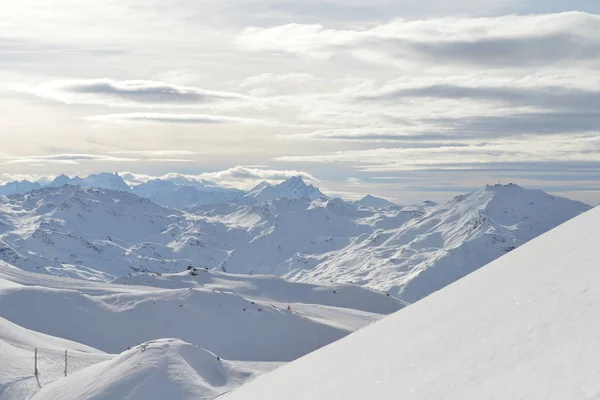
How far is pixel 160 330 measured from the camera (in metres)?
117

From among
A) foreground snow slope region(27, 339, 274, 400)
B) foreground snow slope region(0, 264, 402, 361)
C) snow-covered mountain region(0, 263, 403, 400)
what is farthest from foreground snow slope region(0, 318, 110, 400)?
foreground snow slope region(0, 264, 402, 361)

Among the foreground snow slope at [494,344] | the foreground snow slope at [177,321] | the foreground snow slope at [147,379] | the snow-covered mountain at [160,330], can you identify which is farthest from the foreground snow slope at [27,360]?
the foreground snow slope at [494,344]

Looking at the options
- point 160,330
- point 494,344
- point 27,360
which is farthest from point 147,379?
point 160,330

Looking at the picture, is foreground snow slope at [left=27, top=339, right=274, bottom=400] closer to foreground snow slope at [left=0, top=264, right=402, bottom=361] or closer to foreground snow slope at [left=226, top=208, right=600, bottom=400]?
foreground snow slope at [left=226, top=208, right=600, bottom=400]

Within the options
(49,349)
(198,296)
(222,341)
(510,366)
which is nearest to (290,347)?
(222,341)

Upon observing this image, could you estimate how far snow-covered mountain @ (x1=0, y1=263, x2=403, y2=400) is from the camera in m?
57.4

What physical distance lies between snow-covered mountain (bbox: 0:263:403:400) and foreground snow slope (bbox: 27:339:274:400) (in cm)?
11

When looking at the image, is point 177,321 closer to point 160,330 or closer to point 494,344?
point 160,330

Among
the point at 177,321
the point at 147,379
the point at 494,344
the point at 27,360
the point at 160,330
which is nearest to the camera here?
the point at 494,344

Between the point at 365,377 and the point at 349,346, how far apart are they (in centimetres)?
428

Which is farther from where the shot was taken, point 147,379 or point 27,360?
point 27,360

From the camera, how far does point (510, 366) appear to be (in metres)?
8.90

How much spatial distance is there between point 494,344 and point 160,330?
113393 millimetres

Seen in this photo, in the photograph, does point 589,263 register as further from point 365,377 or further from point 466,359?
point 365,377
